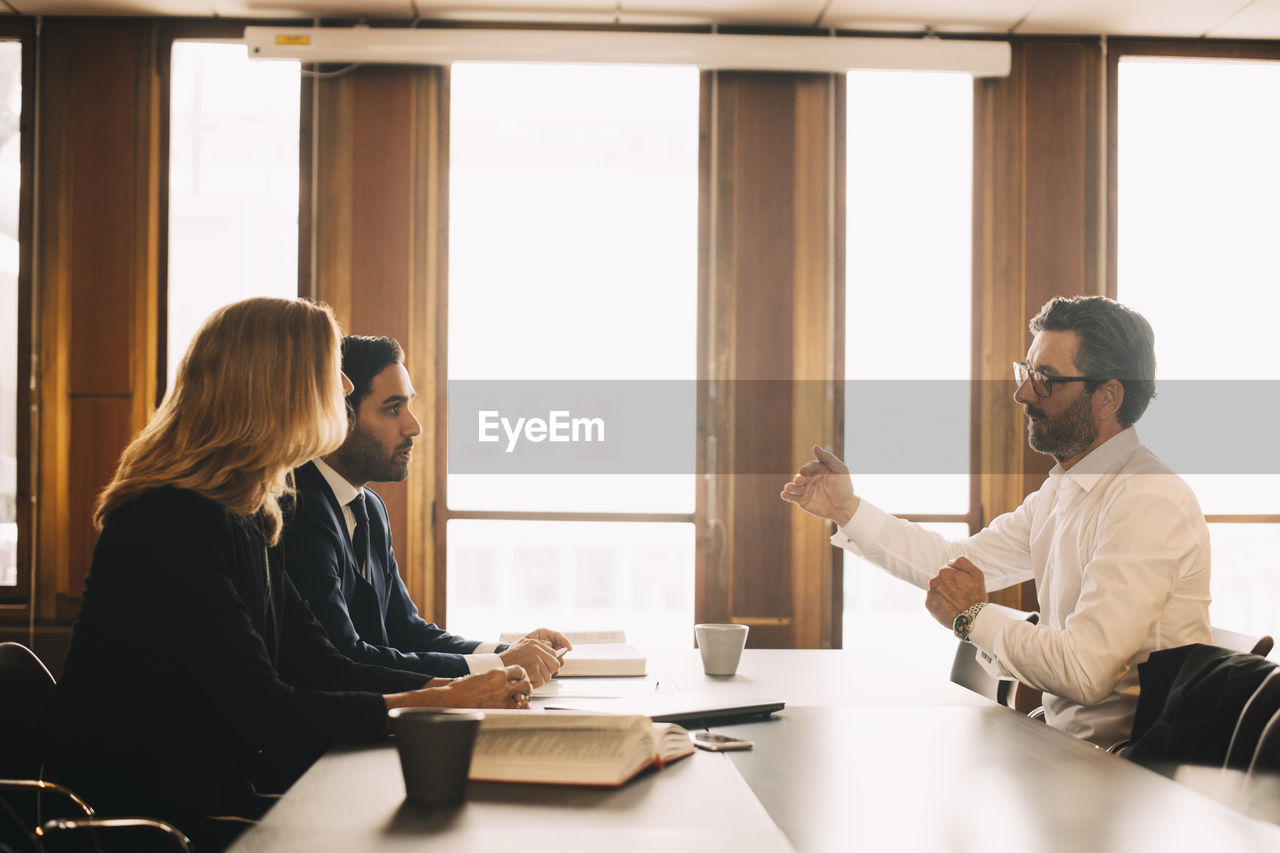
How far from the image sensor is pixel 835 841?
3.82 ft

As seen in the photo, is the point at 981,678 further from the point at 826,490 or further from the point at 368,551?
the point at 368,551

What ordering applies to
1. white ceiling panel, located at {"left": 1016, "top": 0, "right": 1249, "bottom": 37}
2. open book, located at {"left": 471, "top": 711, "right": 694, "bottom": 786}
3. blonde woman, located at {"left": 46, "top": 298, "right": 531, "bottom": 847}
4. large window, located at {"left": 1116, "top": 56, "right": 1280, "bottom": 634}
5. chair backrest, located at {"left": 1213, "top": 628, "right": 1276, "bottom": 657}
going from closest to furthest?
open book, located at {"left": 471, "top": 711, "right": 694, "bottom": 786}
blonde woman, located at {"left": 46, "top": 298, "right": 531, "bottom": 847}
chair backrest, located at {"left": 1213, "top": 628, "right": 1276, "bottom": 657}
white ceiling panel, located at {"left": 1016, "top": 0, "right": 1249, "bottom": 37}
large window, located at {"left": 1116, "top": 56, "right": 1280, "bottom": 634}

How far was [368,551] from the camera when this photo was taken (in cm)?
262

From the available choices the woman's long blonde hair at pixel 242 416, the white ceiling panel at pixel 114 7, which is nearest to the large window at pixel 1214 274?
the woman's long blonde hair at pixel 242 416

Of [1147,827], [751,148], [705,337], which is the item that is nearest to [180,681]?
[1147,827]

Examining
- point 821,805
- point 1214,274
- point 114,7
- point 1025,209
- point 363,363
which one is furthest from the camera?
point 1214,274

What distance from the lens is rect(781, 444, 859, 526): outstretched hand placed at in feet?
9.75

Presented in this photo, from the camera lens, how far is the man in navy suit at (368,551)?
7.07 feet

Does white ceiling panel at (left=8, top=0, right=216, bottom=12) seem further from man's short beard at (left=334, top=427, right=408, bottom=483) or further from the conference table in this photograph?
the conference table

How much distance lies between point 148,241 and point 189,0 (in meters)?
0.99

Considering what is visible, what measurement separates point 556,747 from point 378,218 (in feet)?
10.9

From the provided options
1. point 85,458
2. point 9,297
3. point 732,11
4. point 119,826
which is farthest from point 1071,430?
point 9,297

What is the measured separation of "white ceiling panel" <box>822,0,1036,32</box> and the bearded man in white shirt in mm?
2001

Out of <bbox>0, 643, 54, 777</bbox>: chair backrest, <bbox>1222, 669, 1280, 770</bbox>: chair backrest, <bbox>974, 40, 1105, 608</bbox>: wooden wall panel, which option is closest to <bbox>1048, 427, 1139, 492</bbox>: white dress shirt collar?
<bbox>1222, 669, 1280, 770</bbox>: chair backrest
